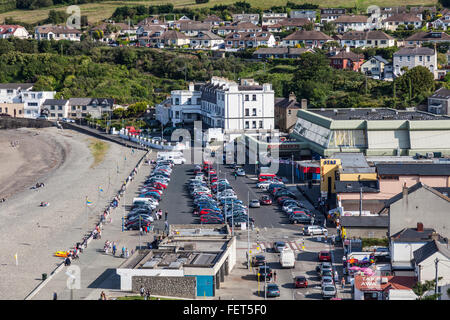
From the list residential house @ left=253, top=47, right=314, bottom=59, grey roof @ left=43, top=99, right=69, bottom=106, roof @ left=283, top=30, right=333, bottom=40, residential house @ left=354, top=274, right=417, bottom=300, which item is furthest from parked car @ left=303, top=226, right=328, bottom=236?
roof @ left=283, top=30, right=333, bottom=40

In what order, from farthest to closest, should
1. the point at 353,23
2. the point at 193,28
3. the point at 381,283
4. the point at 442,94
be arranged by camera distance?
1. the point at 193,28
2. the point at 353,23
3. the point at 442,94
4. the point at 381,283

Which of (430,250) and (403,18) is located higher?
(403,18)

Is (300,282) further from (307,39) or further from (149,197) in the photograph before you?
(307,39)

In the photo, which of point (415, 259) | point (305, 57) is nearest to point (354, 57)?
point (305, 57)

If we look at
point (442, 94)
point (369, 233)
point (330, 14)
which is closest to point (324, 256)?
point (369, 233)

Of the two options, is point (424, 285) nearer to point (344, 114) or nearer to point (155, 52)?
point (344, 114)

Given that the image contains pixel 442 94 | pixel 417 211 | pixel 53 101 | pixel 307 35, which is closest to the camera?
pixel 417 211
